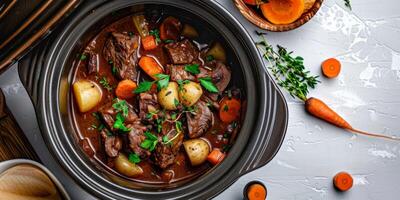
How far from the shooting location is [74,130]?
3252mm

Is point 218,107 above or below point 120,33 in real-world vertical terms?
below

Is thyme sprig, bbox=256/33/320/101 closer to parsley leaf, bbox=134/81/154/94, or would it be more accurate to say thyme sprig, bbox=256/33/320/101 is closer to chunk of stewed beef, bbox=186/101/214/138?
chunk of stewed beef, bbox=186/101/214/138

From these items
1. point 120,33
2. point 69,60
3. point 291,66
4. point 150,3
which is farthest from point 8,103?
point 291,66

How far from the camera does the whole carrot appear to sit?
335 centimetres

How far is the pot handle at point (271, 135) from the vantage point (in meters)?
2.94

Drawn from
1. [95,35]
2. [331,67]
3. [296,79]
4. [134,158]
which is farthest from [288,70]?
[95,35]

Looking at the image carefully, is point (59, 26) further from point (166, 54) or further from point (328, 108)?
point (328, 108)

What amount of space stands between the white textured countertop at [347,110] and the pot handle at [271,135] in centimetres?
43

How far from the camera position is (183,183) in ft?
10.4

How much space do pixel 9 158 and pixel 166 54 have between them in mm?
1095

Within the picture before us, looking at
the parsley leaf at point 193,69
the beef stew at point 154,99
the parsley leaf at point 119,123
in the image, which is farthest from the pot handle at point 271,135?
the parsley leaf at point 119,123

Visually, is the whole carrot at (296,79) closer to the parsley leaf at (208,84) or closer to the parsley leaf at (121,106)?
the parsley leaf at (208,84)

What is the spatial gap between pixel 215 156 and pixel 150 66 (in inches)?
24.0

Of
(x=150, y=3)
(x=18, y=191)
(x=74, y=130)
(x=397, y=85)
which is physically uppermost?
(x=150, y=3)
